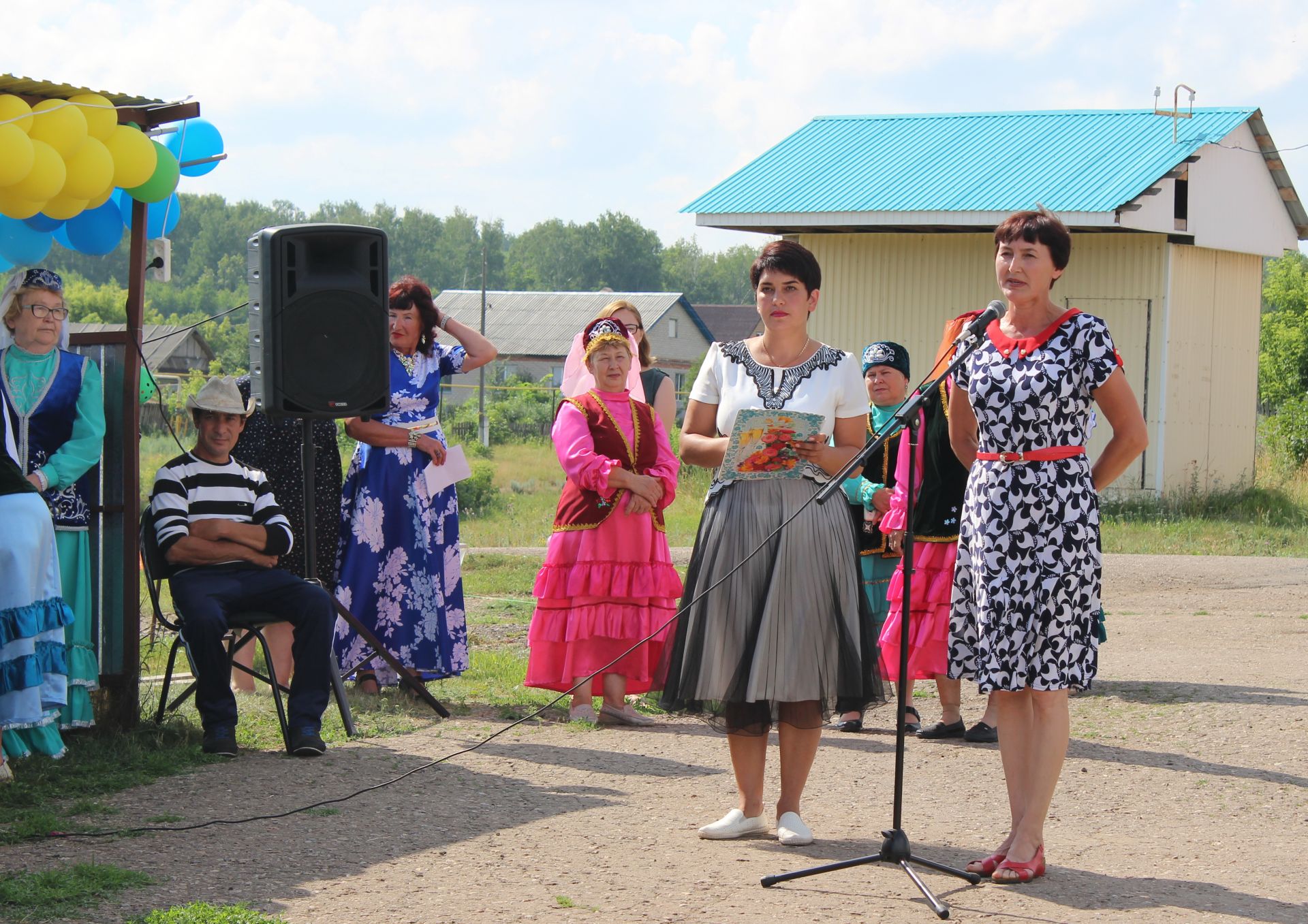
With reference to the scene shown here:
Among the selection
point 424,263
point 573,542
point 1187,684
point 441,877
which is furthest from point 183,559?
point 424,263

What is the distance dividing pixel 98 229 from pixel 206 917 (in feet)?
14.3

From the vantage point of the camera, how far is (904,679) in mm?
4719

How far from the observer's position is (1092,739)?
7410 millimetres

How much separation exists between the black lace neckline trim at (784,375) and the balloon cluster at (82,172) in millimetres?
3043

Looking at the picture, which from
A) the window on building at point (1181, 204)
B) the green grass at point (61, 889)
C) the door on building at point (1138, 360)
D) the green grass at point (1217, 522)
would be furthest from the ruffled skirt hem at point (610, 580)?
the window on building at point (1181, 204)

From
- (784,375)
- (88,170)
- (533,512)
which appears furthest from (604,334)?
(533,512)

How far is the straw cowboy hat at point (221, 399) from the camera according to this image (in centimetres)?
704

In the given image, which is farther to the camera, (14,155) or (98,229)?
(98,229)

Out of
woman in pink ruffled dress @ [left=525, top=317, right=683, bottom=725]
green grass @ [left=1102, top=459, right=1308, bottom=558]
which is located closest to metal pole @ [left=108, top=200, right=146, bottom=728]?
woman in pink ruffled dress @ [left=525, top=317, right=683, bottom=725]

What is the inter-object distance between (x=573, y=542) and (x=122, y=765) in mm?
2404

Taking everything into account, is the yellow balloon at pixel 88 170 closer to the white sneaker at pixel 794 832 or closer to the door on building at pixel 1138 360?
the white sneaker at pixel 794 832

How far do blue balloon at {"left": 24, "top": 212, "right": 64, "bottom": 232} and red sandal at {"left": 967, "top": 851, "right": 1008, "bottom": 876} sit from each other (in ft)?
16.5

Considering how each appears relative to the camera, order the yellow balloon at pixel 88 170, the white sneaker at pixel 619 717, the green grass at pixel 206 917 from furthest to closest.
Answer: the white sneaker at pixel 619 717, the yellow balloon at pixel 88 170, the green grass at pixel 206 917

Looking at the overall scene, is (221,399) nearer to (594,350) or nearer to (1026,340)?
(594,350)
